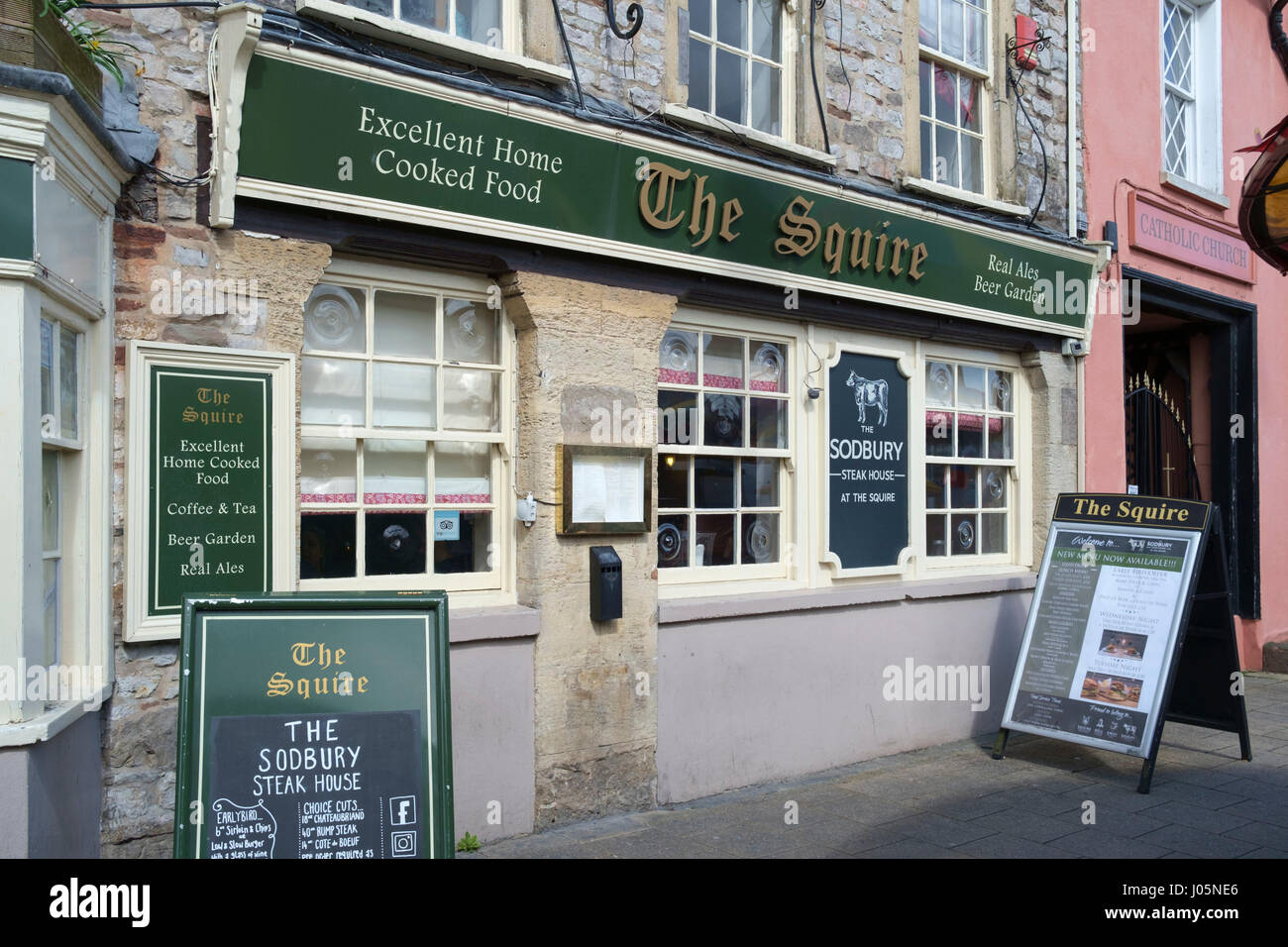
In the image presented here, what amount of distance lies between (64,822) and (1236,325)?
11181 mm

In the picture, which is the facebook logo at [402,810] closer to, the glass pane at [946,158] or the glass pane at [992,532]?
the glass pane at [992,532]

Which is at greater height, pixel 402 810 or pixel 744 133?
pixel 744 133

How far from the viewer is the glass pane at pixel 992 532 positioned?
895cm

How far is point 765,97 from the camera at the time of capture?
24.0ft

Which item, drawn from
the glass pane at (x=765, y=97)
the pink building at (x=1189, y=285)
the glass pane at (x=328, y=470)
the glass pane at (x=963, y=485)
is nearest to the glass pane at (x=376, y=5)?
the glass pane at (x=328, y=470)

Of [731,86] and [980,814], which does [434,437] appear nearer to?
[731,86]

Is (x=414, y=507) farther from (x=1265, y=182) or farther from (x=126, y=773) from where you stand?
(x=1265, y=182)

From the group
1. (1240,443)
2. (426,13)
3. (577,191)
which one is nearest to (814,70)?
(577,191)

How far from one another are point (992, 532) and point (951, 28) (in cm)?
390

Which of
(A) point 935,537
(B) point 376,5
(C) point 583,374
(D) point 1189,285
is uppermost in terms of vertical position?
(B) point 376,5

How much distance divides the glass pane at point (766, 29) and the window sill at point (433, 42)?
5.87 ft

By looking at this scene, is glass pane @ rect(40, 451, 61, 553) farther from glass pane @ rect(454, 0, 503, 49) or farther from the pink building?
the pink building

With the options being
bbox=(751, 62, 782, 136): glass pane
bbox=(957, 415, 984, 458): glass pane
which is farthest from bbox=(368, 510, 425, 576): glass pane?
bbox=(957, 415, 984, 458): glass pane

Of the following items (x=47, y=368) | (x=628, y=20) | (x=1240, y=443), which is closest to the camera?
(x=47, y=368)
